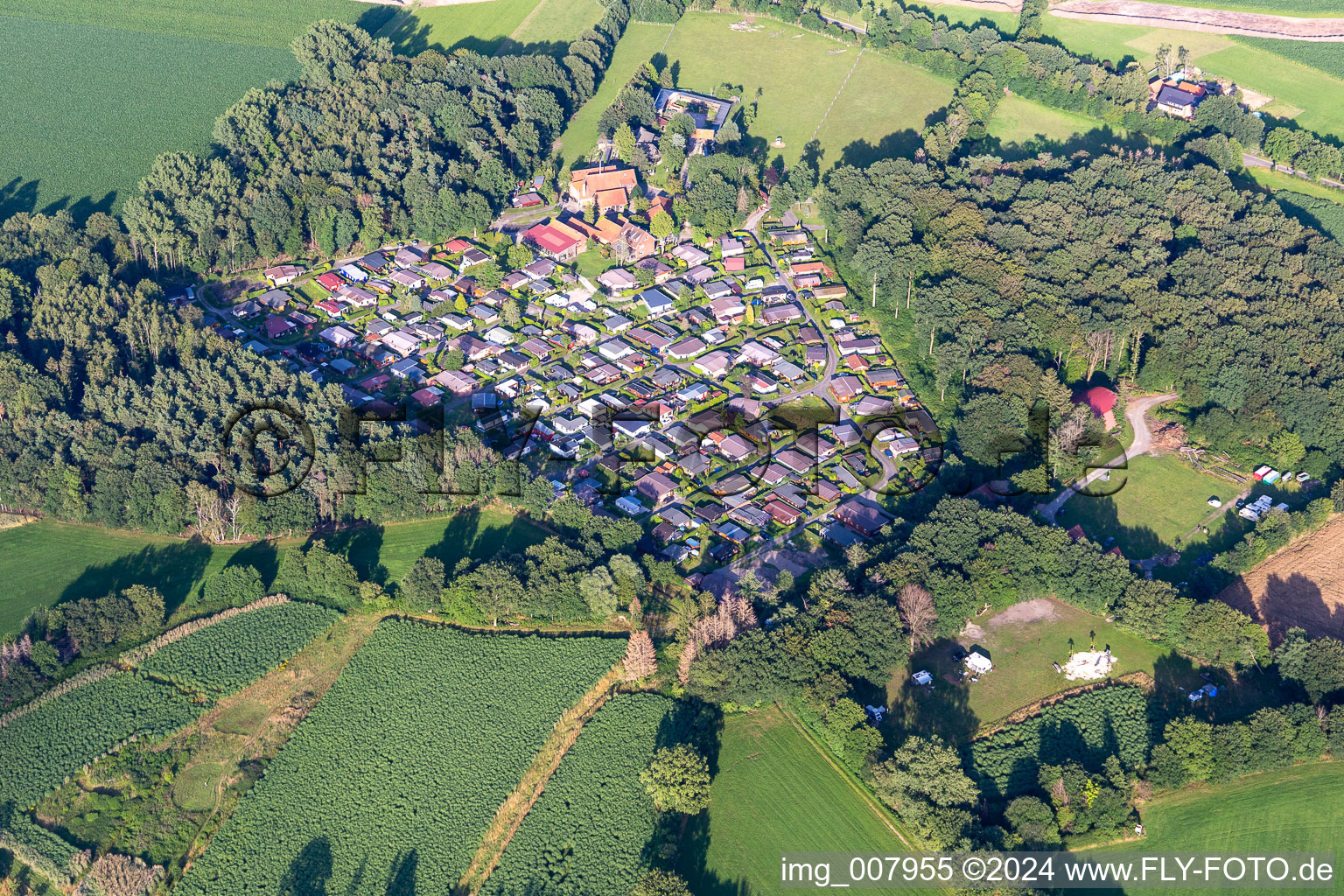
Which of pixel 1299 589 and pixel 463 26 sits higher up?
pixel 463 26

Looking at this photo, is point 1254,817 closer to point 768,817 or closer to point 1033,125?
point 768,817

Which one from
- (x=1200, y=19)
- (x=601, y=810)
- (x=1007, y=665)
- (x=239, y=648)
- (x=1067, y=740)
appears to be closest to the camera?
(x=601, y=810)

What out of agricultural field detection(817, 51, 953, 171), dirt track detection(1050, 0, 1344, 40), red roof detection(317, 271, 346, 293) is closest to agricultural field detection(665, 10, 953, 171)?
agricultural field detection(817, 51, 953, 171)

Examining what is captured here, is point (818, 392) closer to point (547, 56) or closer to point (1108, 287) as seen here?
point (1108, 287)

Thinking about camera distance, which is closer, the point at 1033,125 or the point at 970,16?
the point at 1033,125

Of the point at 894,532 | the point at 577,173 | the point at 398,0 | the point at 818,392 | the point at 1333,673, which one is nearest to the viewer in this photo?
the point at 1333,673

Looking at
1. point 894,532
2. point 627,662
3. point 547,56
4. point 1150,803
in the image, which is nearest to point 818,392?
point 894,532

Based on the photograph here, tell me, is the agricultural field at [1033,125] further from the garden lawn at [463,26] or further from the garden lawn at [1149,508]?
the garden lawn at [463,26]

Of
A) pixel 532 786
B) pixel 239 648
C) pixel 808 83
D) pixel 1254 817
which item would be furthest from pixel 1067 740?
pixel 808 83
